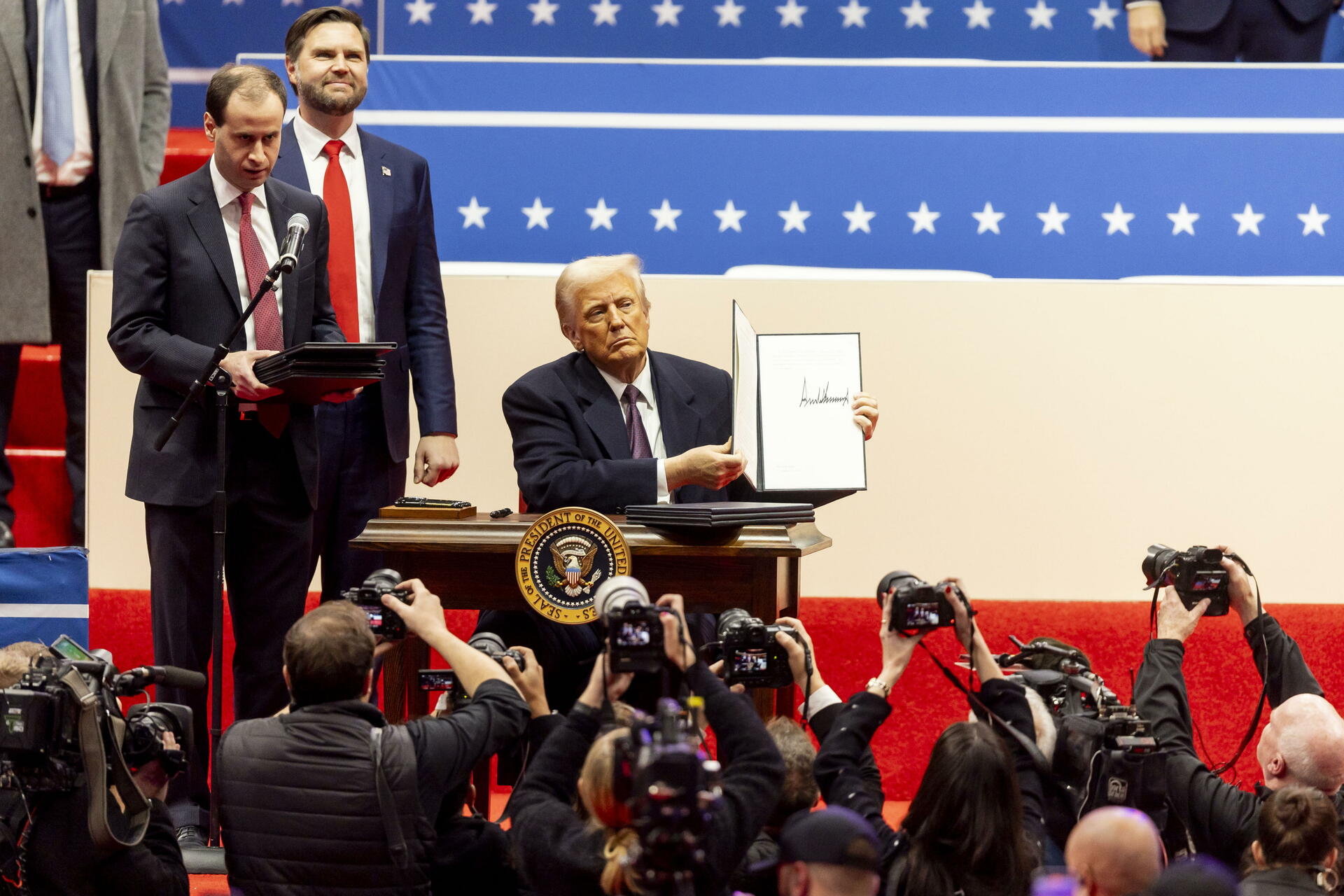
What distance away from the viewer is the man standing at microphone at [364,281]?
12.2 feet

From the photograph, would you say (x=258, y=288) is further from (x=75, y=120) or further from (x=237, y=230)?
(x=75, y=120)

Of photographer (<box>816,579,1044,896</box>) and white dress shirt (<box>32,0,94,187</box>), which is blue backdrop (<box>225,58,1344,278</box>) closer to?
white dress shirt (<box>32,0,94,187</box>)

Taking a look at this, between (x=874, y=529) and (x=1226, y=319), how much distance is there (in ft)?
3.92

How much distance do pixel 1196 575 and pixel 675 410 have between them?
1277mm

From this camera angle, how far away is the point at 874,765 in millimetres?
2576

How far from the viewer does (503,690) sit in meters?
2.63

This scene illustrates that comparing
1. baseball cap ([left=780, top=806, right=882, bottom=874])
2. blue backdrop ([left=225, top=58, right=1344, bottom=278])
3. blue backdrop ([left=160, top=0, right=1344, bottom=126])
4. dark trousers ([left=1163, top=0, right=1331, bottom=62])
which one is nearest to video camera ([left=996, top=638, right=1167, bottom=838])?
baseball cap ([left=780, top=806, right=882, bottom=874])

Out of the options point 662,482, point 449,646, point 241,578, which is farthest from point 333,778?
point 662,482

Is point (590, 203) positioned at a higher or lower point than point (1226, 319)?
higher

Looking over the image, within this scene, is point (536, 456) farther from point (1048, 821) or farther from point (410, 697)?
point (1048, 821)

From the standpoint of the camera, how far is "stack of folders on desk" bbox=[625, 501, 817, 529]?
3.08m

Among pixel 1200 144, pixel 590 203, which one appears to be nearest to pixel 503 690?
pixel 590 203

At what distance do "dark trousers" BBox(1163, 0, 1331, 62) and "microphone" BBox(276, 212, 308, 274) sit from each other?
363cm

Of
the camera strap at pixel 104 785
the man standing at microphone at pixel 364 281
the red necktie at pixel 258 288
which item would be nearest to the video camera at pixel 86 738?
the camera strap at pixel 104 785
